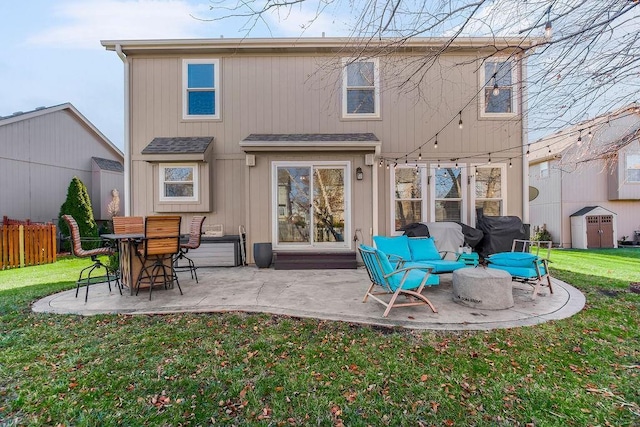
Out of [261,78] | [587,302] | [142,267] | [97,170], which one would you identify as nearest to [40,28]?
[261,78]

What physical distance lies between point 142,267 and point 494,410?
16.5 feet

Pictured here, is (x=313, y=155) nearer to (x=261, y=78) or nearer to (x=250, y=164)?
(x=250, y=164)

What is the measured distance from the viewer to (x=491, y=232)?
700 cm

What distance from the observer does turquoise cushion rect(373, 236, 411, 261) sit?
17.7 feet

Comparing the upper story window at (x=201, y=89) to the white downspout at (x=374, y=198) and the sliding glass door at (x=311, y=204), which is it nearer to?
the sliding glass door at (x=311, y=204)

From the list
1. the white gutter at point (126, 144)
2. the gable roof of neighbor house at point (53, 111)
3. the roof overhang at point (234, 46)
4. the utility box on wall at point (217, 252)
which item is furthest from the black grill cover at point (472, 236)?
the gable roof of neighbor house at point (53, 111)

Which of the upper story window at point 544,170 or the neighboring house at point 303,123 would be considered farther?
the upper story window at point 544,170

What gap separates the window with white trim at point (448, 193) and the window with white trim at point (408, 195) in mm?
293

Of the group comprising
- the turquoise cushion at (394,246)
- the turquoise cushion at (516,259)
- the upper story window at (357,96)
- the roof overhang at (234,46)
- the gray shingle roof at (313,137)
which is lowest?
the turquoise cushion at (516,259)

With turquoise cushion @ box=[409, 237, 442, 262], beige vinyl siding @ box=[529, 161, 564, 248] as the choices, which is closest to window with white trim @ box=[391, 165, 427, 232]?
turquoise cushion @ box=[409, 237, 442, 262]

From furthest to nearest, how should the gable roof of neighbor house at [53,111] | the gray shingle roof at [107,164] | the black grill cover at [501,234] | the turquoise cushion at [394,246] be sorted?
the gray shingle roof at [107,164], the gable roof of neighbor house at [53,111], the black grill cover at [501,234], the turquoise cushion at [394,246]

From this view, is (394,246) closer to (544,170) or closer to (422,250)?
(422,250)

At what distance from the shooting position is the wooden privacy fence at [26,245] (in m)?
7.64

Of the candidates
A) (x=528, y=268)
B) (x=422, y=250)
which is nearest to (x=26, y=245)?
(x=422, y=250)
